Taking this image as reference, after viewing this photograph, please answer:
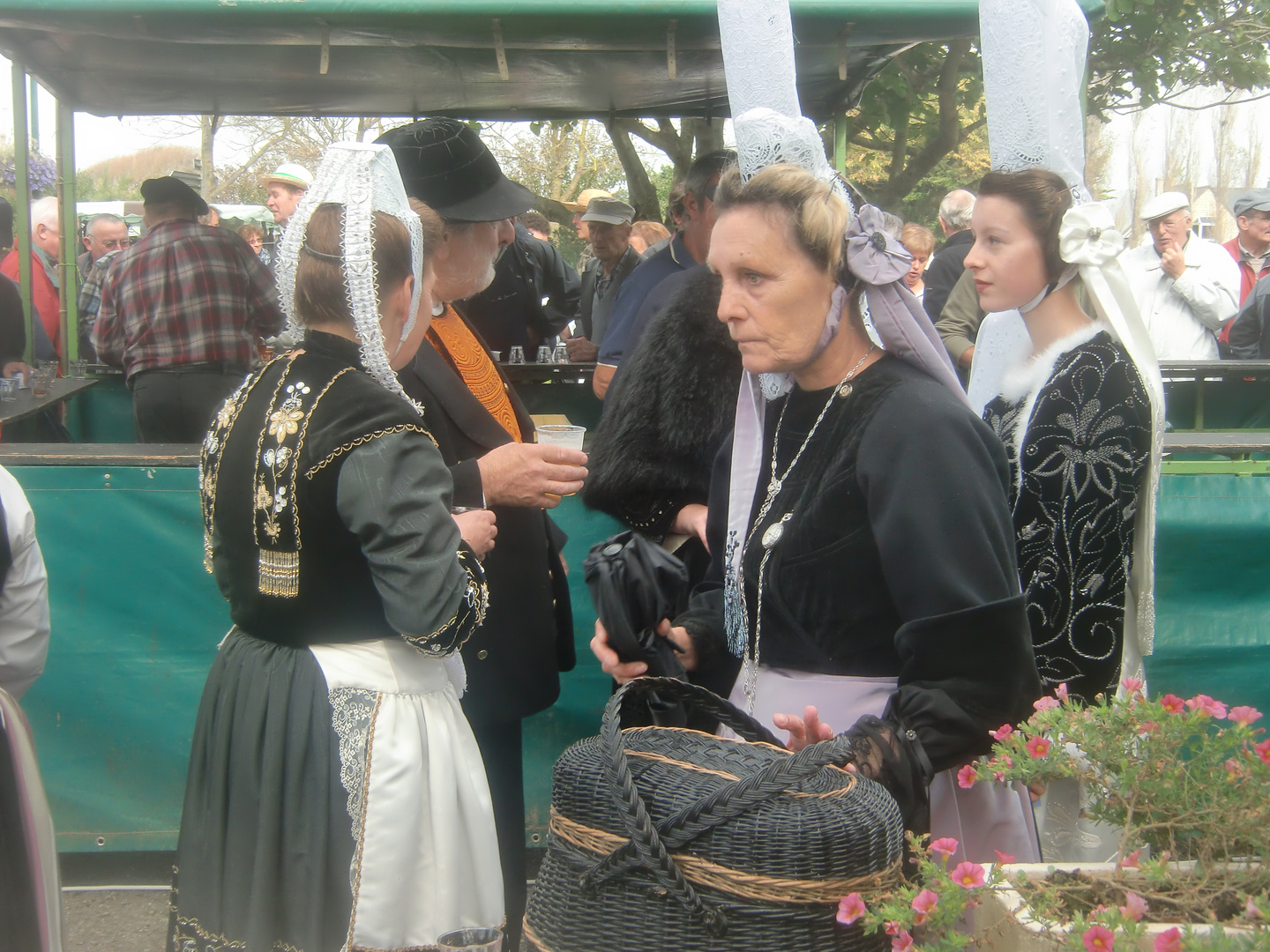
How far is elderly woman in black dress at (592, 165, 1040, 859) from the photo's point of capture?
5.35 ft

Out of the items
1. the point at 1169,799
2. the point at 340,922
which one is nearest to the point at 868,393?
the point at 1169,799

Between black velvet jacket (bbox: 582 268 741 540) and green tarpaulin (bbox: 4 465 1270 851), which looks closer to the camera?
black velvet jacket (bbox: 582 268 741 540)

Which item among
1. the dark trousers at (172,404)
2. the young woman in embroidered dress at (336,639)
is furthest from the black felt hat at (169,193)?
the young woman in embroidered dress at (336,639)

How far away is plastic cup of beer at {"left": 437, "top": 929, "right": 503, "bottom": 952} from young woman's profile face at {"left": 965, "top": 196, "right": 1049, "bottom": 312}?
1788mm

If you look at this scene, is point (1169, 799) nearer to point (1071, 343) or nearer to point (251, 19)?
point (1071, 343)

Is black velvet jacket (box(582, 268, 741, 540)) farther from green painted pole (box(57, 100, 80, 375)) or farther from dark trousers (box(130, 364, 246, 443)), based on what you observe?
green painted pole (box(57, 100, 80, 375))

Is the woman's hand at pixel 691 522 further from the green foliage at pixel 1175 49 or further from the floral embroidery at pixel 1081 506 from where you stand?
the green foliage at pixel 1175 49

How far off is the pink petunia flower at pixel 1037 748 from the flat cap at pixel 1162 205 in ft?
21.9

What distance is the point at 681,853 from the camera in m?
1.22

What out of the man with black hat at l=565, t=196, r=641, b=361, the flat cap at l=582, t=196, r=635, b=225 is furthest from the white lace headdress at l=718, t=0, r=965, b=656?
the flat cap at l=582, t=196, r=635, b=225

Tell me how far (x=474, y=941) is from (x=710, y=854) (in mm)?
473

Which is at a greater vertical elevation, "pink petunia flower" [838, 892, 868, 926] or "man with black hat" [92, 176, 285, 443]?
"man with black hat" [92, 176, 285, 443]

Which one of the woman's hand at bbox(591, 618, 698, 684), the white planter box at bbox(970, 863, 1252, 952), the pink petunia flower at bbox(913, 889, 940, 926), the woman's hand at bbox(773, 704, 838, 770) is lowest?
the white planter box at bbox(970, 863, 1252, 952)

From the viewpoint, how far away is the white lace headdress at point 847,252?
1850mm
